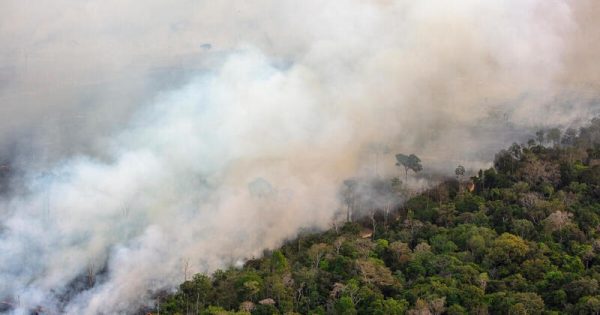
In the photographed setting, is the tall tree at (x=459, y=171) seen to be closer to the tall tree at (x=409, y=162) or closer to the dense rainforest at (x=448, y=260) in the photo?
the dense rainforest at (x=448, y=260)

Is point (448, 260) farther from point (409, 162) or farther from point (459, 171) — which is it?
point (409, 162)

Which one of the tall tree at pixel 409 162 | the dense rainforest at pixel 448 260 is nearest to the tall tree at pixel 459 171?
the dense rainforest at pixel 448 260

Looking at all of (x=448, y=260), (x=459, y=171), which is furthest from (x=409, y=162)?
(x=448, y=260)

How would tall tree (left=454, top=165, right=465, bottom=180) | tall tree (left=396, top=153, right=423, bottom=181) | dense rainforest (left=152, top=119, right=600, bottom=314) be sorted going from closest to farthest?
dense rainforest (left=152, top=119, right=600, bottom=314) < tall tree (left=454, top=165, right=465, bottom=180) < tall tree (left=396, top=153, right=423, bottom=181)

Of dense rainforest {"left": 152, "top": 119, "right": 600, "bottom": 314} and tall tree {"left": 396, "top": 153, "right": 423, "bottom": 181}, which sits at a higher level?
tall tree {"left": 396, "top": 153, "right": 423, "bottom": 181}

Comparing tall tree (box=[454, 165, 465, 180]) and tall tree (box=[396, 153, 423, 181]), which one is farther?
tall tree (box=[396, 153, 423, 181])

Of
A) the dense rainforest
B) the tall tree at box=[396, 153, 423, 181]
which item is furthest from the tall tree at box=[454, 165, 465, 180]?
the tall tree at box=[396, 153, 423, 181]

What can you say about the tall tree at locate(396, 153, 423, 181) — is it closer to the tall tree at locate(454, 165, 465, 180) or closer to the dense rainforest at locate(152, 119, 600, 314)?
the tall tree at locate(454, 165, 465, 180)

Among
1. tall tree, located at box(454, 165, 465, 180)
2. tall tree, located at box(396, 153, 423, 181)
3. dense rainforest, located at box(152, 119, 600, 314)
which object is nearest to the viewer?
dense rainforest, located at box(152, 119, 600, 314)
